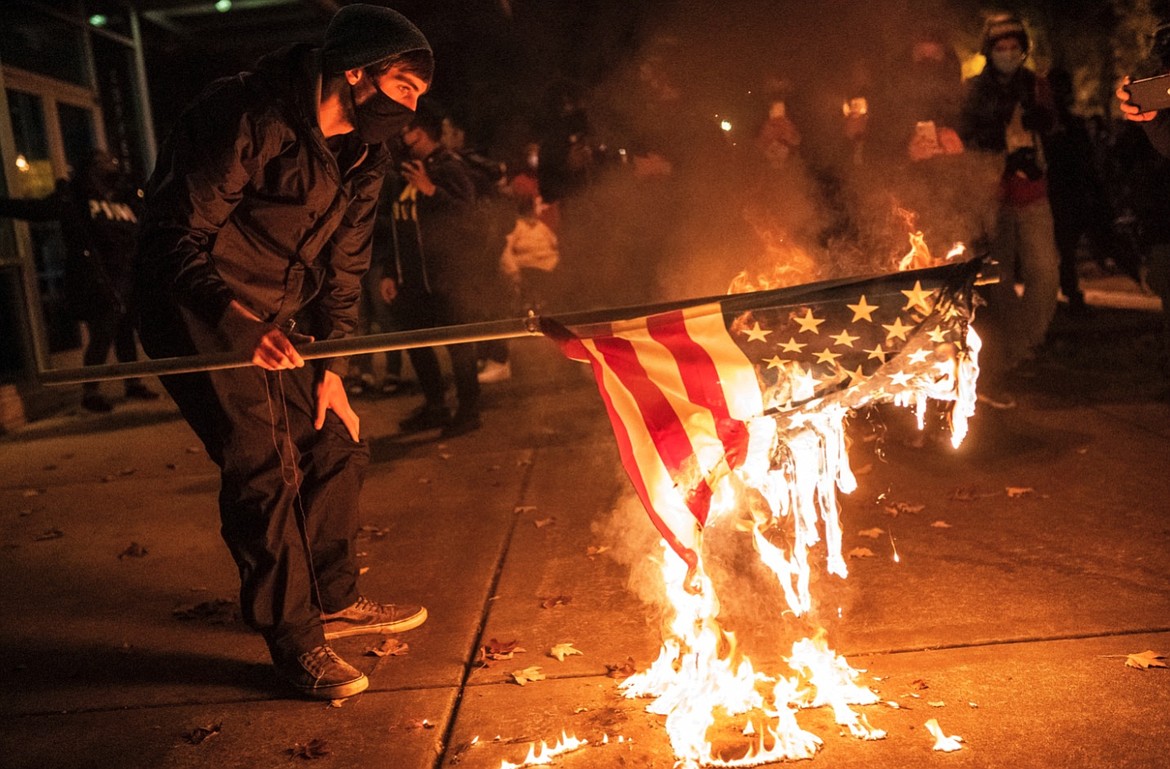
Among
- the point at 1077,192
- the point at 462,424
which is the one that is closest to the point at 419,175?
the point at 462,424

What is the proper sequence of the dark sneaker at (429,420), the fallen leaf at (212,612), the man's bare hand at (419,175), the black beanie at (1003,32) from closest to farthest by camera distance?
the fallen leaf at (212,612)
the black beanie at (1003,32)
the man's bare hand at (419,175)
the dark sneaker at (429,420)

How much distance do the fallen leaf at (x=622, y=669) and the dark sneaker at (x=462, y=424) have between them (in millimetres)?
3778

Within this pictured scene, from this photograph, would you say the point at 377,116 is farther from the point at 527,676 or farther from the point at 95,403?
the point at 95,403

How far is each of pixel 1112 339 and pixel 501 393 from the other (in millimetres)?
4673

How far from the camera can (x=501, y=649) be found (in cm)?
381

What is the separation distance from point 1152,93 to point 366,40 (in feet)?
8.99

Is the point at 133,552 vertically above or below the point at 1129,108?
below

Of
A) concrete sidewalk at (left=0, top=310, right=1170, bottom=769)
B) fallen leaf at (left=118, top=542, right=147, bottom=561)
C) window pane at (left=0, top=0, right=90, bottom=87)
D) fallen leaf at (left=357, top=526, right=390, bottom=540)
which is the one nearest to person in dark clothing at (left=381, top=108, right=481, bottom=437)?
concrete sidewalk at (left=0, top=310, right=1170, bottom=769)

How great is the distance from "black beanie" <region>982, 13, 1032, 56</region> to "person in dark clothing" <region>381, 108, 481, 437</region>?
10.7 ft

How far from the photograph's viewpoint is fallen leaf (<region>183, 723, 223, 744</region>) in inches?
132

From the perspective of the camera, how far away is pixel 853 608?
3910 mm

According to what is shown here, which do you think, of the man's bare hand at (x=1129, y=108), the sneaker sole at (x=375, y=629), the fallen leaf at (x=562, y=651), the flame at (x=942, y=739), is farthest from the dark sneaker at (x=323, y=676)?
the man's bare hand at (x=1129, y=108)

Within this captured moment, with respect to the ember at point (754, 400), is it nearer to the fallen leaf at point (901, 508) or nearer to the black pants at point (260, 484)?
the black pants at point (260, 484)

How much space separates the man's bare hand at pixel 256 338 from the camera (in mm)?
3289
